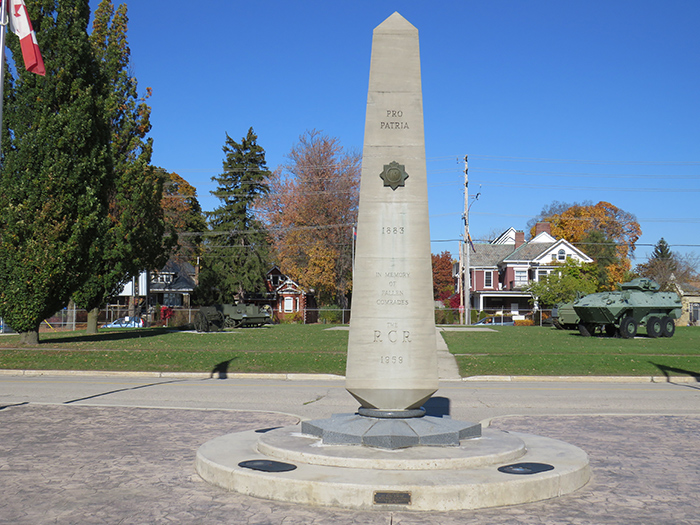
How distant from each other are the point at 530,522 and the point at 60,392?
11.1m

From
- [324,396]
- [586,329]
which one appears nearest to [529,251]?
[586,329]

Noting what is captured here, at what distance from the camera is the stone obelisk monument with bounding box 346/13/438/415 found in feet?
23.7

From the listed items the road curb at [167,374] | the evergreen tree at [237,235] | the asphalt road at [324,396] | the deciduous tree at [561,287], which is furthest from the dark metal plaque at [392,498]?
the evergreen tree at [237,235]

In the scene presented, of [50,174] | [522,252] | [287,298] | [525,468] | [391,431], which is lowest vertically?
[525,468]

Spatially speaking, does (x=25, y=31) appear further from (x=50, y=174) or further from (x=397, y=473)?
(x=397, y=473)

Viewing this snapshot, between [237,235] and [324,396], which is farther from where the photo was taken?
[237,235]

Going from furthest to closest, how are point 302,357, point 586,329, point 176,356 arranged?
point 586,329 → point 176,356 → point 302,357

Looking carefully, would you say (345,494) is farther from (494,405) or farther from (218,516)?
(494,405)

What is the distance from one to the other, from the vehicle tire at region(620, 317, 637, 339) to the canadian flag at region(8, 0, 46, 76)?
28.0 metres

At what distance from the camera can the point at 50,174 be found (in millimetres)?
22188

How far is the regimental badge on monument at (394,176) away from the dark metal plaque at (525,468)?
317cm

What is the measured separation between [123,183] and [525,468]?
2809 cm

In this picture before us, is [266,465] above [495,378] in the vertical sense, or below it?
above

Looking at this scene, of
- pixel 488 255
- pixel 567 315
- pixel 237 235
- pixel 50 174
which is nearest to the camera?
pixel 50 174
